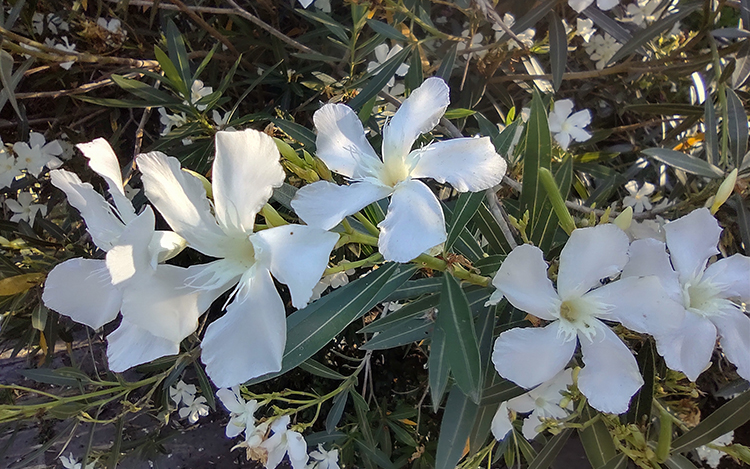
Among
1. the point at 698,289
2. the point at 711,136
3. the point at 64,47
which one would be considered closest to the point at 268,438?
the point at 698,289

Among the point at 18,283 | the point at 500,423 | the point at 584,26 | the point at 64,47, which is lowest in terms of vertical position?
the point at 18,283

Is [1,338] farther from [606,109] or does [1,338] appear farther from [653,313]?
[606,109]

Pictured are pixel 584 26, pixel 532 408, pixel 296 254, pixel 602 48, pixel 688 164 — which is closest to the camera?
pixel 296 254

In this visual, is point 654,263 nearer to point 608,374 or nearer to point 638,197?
point 608,374

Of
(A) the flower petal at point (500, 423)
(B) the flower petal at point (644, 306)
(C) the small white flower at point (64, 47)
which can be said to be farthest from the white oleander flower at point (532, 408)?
(C) the small white flower at point (64, 47)

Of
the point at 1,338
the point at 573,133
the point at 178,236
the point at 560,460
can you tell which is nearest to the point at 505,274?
the point at 178,236

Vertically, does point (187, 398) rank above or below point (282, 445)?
below
